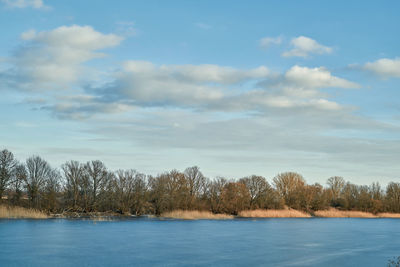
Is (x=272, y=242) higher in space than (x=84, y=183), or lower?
lower

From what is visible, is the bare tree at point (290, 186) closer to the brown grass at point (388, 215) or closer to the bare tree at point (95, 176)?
the brown grass at point (388, 215)

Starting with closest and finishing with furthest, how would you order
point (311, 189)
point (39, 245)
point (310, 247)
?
point (39, 245) → point (310, 247) → point (311, 189)

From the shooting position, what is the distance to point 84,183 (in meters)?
47.8

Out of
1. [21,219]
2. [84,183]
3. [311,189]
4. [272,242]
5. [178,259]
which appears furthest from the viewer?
[311,189]

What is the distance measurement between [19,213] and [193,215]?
1799cm

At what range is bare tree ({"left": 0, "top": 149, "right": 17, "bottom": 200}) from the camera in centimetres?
4247

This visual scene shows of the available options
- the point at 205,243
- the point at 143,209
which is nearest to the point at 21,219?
the point at 143,209

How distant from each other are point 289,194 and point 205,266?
46736mm

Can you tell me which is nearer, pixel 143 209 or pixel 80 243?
pixel 80 243

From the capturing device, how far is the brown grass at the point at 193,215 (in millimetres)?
46656

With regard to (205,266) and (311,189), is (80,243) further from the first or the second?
(311,189)

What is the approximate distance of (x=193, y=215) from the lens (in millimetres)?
46688

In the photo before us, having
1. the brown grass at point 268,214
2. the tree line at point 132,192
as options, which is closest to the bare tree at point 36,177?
the tree line at point 132,192

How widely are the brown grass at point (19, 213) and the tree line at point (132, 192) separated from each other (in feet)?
12.5
